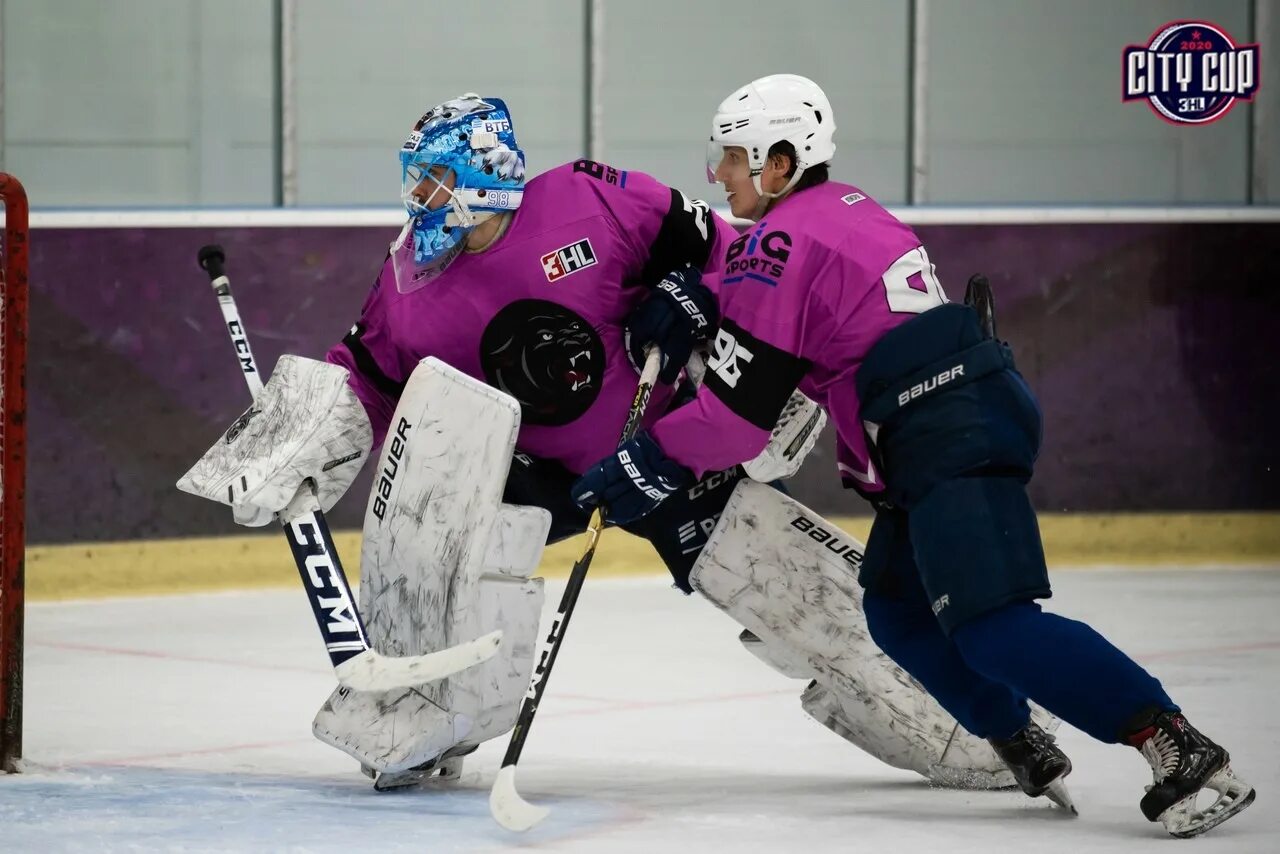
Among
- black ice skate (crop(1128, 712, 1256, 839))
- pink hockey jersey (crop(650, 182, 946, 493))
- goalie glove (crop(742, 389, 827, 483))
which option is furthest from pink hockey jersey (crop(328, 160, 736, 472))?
black ice skate (crop(1128, 712, 1256, 839))

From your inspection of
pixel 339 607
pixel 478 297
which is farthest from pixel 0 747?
pixel 478 297

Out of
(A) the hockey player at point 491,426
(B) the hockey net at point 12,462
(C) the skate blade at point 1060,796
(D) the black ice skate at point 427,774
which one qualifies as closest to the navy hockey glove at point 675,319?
(A) the hockey player at point 491,426

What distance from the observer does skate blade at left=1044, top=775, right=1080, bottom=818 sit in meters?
3.31

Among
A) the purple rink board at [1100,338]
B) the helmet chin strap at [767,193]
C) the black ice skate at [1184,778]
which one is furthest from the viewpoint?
the purple rink board at [1100,338]

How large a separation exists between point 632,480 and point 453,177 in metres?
0.65

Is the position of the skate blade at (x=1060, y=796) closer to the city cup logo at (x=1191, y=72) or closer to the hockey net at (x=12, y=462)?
the hockey net at (x=12, y=462)

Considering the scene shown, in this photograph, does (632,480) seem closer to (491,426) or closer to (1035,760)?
(491,426)

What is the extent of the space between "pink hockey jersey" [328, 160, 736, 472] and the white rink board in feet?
2.12

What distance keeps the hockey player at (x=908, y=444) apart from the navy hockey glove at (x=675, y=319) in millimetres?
244

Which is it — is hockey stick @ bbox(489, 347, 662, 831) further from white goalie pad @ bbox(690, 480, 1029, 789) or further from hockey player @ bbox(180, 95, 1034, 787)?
white goalie pad @ bbox(690, 480, 1029, 789)

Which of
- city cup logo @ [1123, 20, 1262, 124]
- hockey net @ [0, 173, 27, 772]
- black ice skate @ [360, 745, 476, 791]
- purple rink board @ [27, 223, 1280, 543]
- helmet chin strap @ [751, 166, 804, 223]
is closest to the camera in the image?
helmet chin strap @ [751, 166, 804, 223]

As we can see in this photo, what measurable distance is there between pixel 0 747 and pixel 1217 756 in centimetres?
205

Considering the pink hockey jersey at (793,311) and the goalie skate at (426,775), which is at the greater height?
the pink hockey jersey at (793,311)

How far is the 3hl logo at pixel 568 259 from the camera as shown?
3611 mm
